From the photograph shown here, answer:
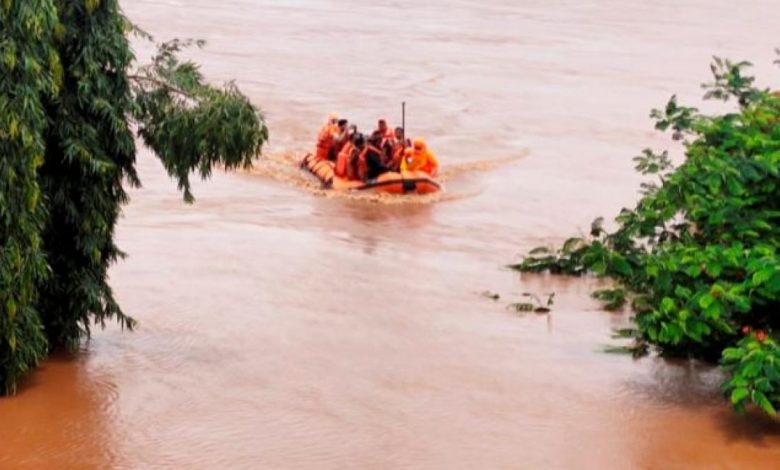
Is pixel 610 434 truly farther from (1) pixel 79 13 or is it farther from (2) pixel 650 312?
(1) pixel 79 13

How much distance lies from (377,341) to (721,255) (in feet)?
13.2

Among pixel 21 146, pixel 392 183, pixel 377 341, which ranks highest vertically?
pixel 21 146

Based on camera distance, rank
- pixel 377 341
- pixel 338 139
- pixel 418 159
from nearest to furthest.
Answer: pixel 377 341 < pixel 418 159 < pixel 338 139

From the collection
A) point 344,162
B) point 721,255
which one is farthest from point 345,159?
point 721,255

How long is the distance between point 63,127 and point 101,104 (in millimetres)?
422

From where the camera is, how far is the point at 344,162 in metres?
24.7

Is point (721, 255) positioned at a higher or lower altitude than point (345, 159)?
lower

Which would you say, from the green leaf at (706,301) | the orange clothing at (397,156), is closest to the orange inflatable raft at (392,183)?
the orange clothing at (397,156)

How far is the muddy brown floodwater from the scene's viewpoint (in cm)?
1295

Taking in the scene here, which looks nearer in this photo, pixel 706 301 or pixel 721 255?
pixel 706 301

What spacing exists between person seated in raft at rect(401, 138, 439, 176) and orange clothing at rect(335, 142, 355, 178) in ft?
3.12

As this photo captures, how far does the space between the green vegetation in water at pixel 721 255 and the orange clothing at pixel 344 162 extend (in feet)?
27.9

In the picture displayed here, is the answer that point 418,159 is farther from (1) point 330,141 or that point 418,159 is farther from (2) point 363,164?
(1) point 330,141

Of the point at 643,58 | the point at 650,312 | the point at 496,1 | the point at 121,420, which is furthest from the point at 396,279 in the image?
the point at 496,1
